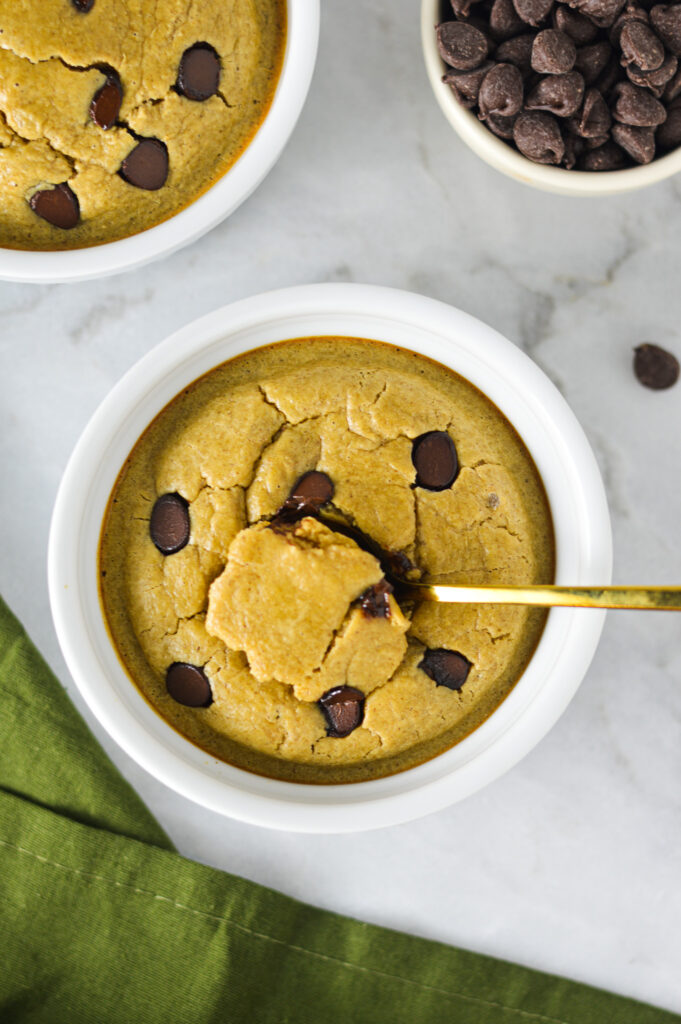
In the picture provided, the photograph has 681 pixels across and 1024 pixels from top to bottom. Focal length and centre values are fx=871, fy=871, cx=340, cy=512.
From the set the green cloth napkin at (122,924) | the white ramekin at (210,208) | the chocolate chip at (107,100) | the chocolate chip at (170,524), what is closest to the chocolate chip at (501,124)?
the white ramekin at (210,208)

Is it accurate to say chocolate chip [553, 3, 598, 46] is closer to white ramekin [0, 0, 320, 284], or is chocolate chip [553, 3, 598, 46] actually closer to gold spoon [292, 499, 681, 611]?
white ramekin [0, 0, 320, 284]

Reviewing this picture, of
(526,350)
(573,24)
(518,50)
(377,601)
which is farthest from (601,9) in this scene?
(377,601)

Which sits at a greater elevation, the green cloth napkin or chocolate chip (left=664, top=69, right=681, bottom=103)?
chocolate chip (left=664, top=69, right=681, bottom=103)

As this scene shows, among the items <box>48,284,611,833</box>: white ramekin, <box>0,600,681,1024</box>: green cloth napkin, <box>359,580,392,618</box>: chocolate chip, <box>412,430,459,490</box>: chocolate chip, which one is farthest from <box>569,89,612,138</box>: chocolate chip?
<box>0,600,681,1024</box>: green cloth napkin

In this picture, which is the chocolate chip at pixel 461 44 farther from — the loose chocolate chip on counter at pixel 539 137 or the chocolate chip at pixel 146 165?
the chocolate chip at pixel 146 165

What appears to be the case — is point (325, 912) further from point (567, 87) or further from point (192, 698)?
point (567, 87)

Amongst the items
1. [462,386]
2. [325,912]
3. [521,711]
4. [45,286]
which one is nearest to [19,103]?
[45,286]
